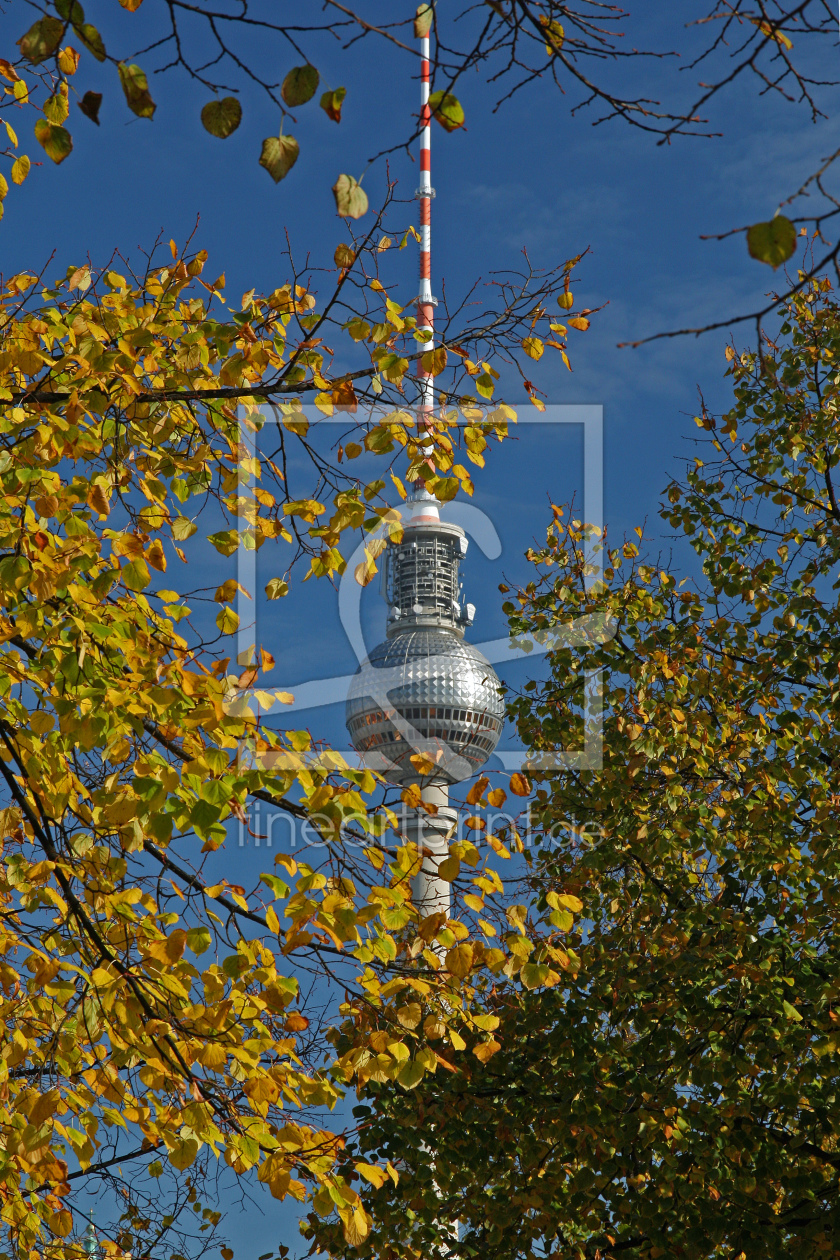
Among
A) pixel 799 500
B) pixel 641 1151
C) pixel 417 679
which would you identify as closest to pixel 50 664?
pixel 641 1151

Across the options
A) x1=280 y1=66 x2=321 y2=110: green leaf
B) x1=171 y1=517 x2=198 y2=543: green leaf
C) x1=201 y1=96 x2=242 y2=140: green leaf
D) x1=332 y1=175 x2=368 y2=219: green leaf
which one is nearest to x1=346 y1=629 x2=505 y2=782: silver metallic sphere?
x1=171 y1=517 x2=198 y2=543: green leaf

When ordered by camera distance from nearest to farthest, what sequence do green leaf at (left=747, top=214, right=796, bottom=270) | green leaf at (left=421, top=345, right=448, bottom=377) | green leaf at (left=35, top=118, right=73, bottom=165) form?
green leaf at (left=747, top=214, right=796, bottom=270), green leaf at (left=35, top=118, right=73, bottom=165), green leaf at (left=421, top=345, right=448, bottom=377)

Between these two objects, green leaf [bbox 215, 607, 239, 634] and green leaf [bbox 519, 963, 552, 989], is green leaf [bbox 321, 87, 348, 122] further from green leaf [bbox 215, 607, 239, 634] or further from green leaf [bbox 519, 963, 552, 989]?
green leaf [bbox 519, 963, 552, 989]

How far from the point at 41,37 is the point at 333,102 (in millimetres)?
866

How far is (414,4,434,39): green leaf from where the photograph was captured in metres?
3.41

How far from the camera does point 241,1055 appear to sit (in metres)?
4.66

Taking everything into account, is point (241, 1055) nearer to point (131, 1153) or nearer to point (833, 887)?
point (833, 887)

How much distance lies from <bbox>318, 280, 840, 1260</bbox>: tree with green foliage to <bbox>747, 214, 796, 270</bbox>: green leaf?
10.9 feet

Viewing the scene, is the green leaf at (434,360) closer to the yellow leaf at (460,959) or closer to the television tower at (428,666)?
the yellow leaf at (460,959)

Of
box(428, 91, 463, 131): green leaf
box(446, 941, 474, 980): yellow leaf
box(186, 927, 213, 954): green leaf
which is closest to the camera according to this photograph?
box(428, 91, 463, 131): green leaf

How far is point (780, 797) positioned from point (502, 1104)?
9.61 ft

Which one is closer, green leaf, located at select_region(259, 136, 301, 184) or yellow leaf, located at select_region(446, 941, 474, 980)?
green leaf, located at select_region(259, 136, 301, 184)

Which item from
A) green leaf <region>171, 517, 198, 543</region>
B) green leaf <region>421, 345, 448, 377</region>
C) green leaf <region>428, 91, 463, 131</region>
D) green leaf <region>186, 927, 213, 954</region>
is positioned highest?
green leaf <region>421, 345, 448, 377</region>

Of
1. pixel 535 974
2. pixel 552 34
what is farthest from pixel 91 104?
pixel 535 974
